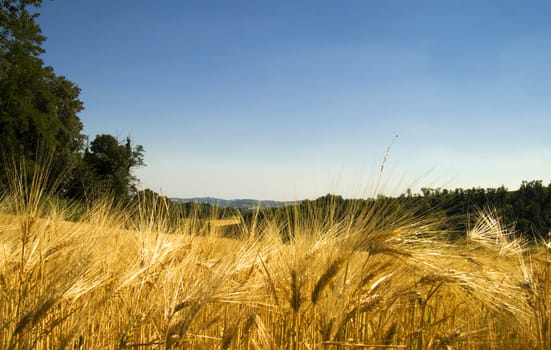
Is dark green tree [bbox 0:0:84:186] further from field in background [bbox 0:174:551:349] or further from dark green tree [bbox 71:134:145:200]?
field in background [bbox 0:174:551:349]

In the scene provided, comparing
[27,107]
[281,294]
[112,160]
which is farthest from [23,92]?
[281,294]

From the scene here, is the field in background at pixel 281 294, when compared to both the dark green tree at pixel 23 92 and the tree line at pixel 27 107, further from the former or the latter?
the dark green tree at pixel 23 92

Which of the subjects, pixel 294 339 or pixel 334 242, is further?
pixel 334 242

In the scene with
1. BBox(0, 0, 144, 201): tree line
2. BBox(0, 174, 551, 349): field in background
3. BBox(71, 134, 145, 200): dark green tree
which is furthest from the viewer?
BBox(71, 134, 145, 200): dark green tree

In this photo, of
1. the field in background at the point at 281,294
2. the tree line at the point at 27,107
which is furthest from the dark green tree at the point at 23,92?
the field in background at the point at 281,294

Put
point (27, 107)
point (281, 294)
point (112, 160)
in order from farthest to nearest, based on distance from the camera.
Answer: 1. point (112, 160)
2. point (27, 107)
3. point (281, 294)

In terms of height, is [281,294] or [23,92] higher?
[23,92]

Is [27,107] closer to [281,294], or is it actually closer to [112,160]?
[112,160]

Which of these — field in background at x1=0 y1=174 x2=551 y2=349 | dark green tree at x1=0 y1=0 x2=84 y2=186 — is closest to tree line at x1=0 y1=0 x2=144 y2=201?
dark green tree at x1=0 y1=0 x2=84 y2=186

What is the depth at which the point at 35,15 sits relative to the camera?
17.0 meters

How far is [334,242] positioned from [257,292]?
0.45m

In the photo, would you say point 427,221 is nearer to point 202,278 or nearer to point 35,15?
point 202,278

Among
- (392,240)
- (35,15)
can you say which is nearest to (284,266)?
(392,240)

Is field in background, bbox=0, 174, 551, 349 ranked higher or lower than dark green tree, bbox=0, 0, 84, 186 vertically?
lower
